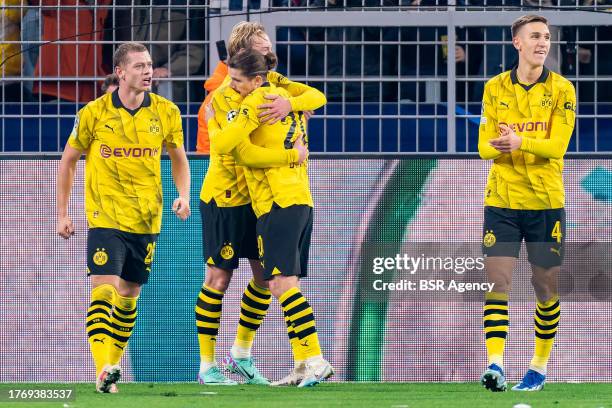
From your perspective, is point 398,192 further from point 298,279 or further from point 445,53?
point 445,53

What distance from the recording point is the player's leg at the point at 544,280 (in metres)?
9.45

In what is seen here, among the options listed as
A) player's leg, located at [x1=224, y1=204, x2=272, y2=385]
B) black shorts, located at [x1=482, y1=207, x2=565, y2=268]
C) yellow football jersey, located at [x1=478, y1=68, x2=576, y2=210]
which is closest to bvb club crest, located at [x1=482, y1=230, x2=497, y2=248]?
black shorts, located at [x1=482, y1=207, x2=565, y2=268]

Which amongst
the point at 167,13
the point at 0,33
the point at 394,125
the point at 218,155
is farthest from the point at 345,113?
the point at 218,155

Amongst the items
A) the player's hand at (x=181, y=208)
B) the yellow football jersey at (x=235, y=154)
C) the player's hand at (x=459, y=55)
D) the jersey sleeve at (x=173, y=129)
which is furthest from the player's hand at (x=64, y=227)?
the player's hand at (x=459, y=55)

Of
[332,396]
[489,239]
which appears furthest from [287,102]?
[332,396]

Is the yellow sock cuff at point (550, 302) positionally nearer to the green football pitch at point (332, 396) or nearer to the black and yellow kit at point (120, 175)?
the green football pitch at point (332, 396)

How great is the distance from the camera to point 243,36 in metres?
9.56

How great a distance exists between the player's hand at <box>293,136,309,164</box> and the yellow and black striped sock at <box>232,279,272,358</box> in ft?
2.53

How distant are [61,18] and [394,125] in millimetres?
2452

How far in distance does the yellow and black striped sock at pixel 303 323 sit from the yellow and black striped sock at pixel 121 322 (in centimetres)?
84

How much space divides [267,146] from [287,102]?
24cm

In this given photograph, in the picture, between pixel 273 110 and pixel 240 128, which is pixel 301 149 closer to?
pixel 273 110

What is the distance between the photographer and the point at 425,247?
1026 centimetres

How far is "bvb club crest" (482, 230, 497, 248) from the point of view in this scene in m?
→ 9.43
